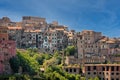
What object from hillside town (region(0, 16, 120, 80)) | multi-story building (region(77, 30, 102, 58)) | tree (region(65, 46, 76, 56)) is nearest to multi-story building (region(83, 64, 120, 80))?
hillside town (region(0, 16, 120, 80))

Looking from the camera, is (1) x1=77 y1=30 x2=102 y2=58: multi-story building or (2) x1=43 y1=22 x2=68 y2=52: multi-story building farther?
(2) x1=43 y1=22 x2=68 y2=52: multi-story building

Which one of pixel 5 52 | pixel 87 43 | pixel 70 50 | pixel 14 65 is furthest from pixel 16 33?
pixel 14 65

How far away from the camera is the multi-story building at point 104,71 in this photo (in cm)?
4241

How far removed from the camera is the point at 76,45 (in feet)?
159

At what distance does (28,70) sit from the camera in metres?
34.4

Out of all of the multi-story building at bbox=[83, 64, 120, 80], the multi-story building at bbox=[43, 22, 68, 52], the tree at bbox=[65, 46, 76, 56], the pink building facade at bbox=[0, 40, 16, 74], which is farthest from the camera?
the multi-story building at bbox=[43, 22, 68, 52]

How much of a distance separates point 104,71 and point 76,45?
6.75m

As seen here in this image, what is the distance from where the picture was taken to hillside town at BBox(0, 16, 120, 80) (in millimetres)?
42656

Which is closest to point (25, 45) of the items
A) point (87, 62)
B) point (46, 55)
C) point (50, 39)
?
point (50, 39)

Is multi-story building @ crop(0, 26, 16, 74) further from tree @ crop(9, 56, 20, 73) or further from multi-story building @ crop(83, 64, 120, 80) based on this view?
multi-story building @ crop(83, 64, 120, 80)

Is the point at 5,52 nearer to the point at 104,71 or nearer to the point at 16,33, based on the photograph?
the point at 104,71

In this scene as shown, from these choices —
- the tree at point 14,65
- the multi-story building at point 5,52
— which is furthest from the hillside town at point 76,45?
the tree at point 14,65

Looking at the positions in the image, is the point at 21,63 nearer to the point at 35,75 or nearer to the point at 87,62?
the point at 35,75

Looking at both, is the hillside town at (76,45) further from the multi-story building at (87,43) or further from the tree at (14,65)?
the tree at (14,65)
